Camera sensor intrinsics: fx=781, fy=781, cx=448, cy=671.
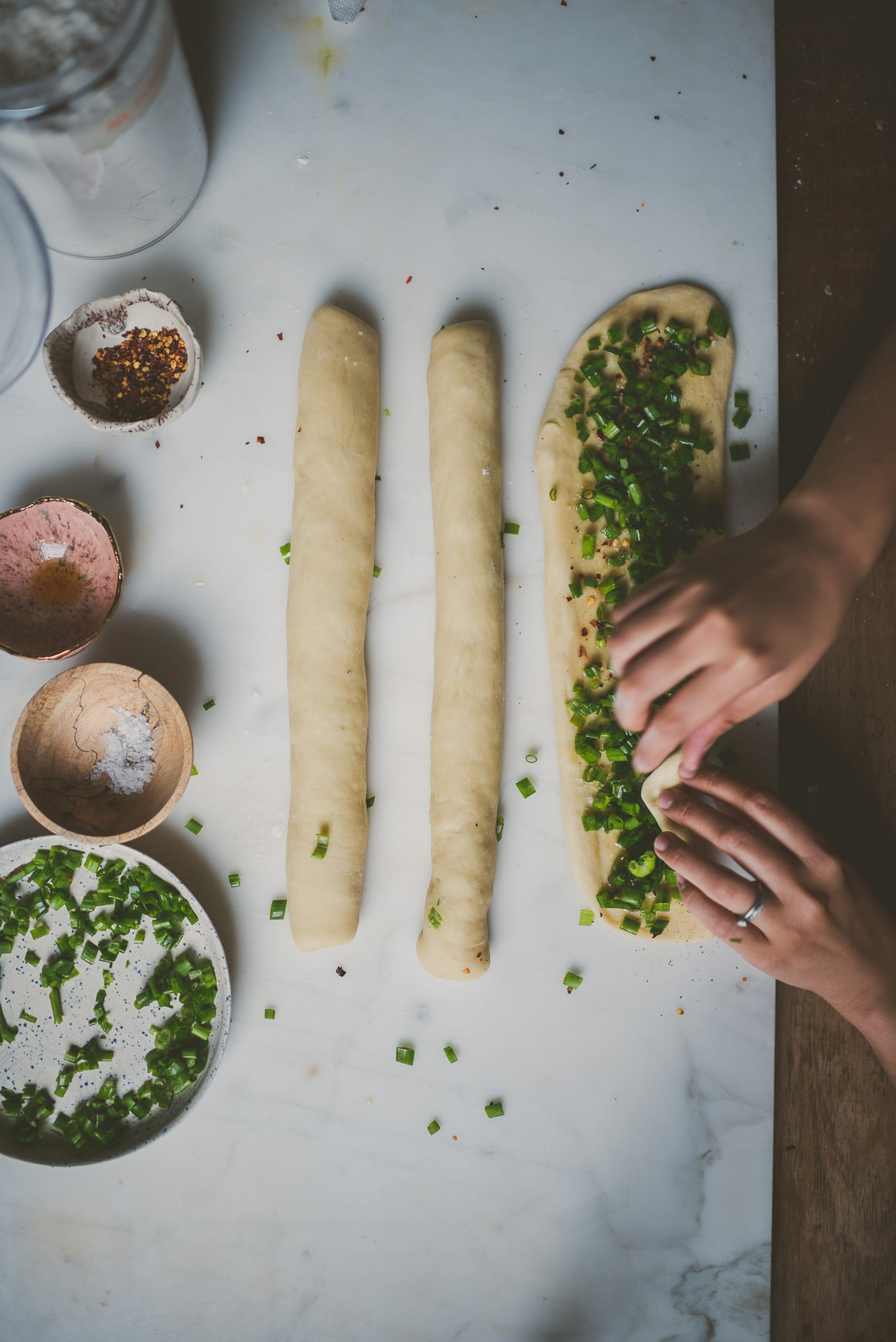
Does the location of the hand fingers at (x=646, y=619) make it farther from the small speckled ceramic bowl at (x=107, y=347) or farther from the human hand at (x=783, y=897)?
the small speckled ceramic bowl at (x=107, y=347)

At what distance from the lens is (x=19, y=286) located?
5.69ft

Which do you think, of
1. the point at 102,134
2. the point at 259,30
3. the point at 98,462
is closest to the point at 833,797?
the point at 98,462

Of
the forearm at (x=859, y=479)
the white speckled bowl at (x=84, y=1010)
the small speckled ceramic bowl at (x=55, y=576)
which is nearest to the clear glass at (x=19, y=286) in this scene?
the small speckled ceramic bowl at (x=55, y=576)

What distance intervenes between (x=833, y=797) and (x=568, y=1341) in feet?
4.55

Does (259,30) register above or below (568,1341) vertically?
above

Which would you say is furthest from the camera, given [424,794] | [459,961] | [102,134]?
[424,794]

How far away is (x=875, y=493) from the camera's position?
156 centimetres

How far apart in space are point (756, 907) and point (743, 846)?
0.14 m

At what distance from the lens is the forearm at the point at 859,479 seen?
153 centimetres

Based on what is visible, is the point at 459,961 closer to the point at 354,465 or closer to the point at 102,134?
the point at 354,465

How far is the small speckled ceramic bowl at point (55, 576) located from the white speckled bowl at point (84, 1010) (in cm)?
47

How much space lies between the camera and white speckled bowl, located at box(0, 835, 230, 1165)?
5.81ft

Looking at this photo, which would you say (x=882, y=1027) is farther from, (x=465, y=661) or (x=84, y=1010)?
(x=84, y=1010)

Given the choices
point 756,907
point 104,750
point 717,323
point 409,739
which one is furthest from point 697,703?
point 104,750
